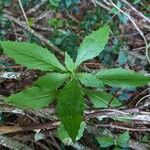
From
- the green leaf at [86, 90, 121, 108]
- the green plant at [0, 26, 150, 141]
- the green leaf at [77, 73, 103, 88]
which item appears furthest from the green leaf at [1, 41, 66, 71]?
the green leaf at [86, 90, 121, 108]

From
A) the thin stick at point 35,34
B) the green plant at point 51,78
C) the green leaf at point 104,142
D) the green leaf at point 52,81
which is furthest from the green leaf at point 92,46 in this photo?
the thin stick at point 35,34

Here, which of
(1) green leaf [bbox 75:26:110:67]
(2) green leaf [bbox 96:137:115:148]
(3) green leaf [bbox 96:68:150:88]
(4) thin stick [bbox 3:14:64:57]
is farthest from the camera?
(4) thin stick [bbox 3:14:64:57]

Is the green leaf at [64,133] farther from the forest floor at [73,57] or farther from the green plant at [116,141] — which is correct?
the green plant at [116,141]

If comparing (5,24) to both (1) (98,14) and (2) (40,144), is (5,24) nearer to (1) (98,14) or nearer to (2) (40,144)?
(1) (98,14)

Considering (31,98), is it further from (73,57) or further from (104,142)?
(73,57)

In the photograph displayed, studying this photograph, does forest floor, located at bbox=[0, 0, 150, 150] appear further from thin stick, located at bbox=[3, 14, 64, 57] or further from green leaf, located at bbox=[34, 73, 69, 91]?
green leaf, located at bbox=[34, 73, 69, 91]
